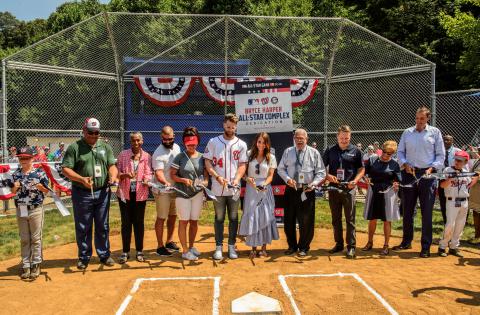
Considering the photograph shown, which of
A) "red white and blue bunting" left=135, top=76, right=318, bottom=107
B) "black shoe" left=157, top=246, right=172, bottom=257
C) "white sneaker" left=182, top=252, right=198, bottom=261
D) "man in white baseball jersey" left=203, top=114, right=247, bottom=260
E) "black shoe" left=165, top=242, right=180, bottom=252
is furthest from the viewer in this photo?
"red white and blue bunting" left=135, top=76, right=318, bottom=107

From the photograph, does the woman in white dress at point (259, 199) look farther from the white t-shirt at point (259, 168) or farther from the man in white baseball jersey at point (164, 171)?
the man in white baseball jersey at point (164, 171)

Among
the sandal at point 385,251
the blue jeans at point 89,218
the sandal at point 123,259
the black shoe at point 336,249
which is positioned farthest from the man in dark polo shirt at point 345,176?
the blue jeans at point 89,218

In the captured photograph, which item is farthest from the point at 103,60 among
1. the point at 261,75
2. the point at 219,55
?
the point at 261,75

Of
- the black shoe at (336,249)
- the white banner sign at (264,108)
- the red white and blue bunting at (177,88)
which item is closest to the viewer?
the black shoe at (336,249)

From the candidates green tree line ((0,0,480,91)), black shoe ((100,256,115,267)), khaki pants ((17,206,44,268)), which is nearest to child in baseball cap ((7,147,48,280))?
khaki pants ((17,206,44,268))

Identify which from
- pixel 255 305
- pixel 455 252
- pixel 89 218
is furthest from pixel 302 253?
pixel 89 218

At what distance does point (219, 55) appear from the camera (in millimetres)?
11797

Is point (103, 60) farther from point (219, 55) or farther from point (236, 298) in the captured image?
point (236, 298)

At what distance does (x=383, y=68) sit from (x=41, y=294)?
31.0 ft

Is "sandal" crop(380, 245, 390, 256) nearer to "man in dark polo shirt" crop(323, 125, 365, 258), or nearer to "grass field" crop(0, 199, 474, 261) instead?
"man in dark polo shirt" crop(323, 125, 365, 258)

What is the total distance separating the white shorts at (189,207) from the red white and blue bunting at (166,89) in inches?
230

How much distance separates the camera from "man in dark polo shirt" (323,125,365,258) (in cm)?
682

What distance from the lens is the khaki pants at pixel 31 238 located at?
5.86 m

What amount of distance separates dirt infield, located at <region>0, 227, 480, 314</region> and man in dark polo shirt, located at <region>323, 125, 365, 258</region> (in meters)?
0.55
